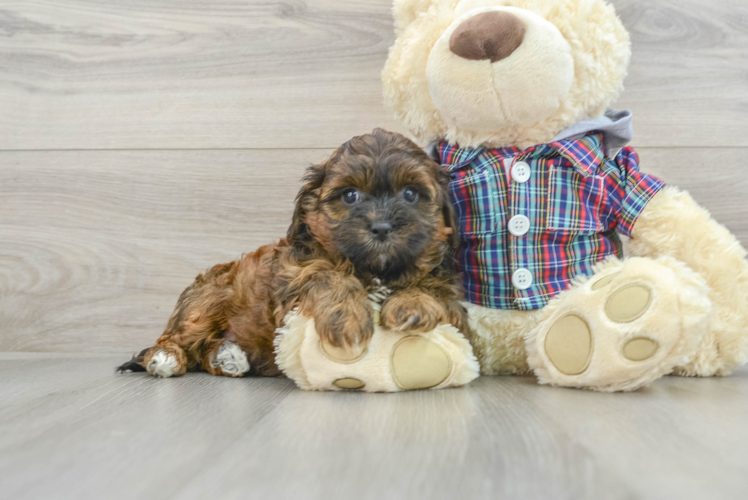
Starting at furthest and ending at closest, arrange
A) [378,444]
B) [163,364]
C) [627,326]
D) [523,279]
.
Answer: [163,364], [523,279], [627,326], [378,444]

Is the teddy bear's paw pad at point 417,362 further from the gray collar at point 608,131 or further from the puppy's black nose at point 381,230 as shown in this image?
the gray collar at point 608,131

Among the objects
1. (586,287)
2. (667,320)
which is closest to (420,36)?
(586,287)

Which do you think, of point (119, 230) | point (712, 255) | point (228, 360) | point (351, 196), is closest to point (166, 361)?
point (228, 360)

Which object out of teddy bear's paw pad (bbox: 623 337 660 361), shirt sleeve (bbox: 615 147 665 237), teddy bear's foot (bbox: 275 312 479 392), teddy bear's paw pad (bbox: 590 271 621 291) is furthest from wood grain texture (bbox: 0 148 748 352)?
teddy bear's paw pad (bbox: 623 337 660 361)

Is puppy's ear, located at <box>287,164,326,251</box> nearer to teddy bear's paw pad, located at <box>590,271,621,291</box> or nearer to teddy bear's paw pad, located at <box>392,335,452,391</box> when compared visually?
teddy bear's paw pad, located at <box>392,335,452,391</box>

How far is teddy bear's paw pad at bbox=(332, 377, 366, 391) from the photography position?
1201mm

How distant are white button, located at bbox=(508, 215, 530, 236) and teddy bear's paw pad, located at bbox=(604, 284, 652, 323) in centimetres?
28

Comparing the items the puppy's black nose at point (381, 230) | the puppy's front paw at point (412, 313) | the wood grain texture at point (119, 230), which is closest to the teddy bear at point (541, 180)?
the puppy's front paw at point (412, 313)

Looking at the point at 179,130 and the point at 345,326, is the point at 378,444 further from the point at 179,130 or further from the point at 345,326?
the point at 179,130

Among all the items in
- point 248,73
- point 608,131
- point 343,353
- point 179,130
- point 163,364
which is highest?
point 248,73

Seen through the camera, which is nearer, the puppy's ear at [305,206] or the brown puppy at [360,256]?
the brown puppy at [360,256]

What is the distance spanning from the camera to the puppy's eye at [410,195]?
1.26 metres

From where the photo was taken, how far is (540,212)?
4.56 ft

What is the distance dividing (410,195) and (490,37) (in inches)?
15.7
